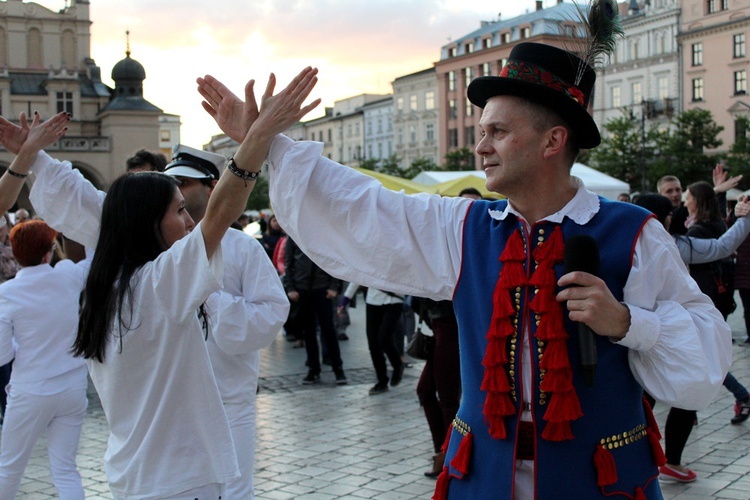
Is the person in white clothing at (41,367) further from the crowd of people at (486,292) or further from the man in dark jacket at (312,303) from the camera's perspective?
the man in dark jacket at (312,303)

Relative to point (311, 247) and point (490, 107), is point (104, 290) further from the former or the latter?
point (490, 107)

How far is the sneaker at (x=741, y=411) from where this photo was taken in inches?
311

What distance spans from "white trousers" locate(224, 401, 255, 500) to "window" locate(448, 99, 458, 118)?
3121 inches

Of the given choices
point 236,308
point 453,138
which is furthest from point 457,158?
point 236,308

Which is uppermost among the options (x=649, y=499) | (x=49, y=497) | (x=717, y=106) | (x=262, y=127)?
(x=717, y=106)

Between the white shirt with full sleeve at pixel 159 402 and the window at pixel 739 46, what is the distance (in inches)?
2424

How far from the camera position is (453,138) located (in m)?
83.7

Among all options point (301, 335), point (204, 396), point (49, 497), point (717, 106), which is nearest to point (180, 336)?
point (204, 396)

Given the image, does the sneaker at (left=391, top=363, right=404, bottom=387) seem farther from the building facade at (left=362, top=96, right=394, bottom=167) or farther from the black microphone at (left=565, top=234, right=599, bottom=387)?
the building facade at (left=362, top=96, right=394, bottom=167)

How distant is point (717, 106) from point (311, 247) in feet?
205

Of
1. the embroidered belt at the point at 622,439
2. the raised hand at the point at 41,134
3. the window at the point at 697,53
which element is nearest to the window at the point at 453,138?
the window at the point at 697,53

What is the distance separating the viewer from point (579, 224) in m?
2.81

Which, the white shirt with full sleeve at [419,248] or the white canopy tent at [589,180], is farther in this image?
the white canopy tent at [589,180]

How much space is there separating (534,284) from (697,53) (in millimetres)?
64448
